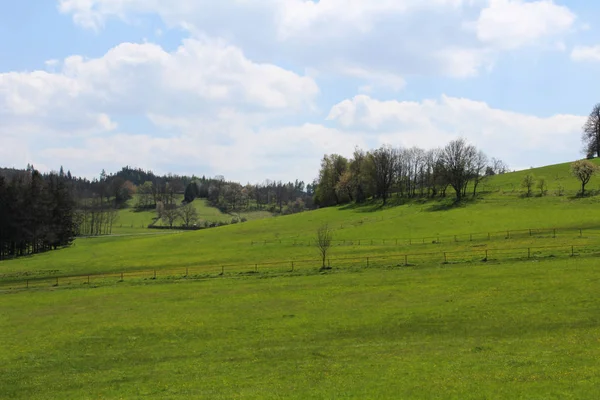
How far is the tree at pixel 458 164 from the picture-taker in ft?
373

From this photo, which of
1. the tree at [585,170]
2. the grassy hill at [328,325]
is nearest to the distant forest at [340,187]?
the tree at [585,170]

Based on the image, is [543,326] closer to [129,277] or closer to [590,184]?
[129,277]

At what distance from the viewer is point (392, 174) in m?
134

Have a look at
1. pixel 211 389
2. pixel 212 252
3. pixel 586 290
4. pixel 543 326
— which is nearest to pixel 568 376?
pixel 543 326

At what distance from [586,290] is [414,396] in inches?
924

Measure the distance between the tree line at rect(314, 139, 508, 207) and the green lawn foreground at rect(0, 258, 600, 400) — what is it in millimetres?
74658

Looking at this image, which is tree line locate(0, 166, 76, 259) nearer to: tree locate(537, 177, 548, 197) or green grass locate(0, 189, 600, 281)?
green grass locate(0, 189, 600, 281)

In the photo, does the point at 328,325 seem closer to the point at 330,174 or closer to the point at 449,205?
the point at 449,205

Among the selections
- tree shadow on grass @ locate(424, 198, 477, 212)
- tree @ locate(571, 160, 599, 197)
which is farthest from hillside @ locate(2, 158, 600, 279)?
tree @ locate(571, 160, 599, 197)

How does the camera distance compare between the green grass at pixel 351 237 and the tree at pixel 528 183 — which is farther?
the tree at pixel 528 183

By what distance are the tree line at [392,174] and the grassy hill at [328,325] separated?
158 feet

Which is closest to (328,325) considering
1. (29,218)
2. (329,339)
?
(329,339)

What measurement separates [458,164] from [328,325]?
92.1m

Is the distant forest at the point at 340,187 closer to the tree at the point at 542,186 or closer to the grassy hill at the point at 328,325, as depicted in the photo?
the tree at the point at 542,186
